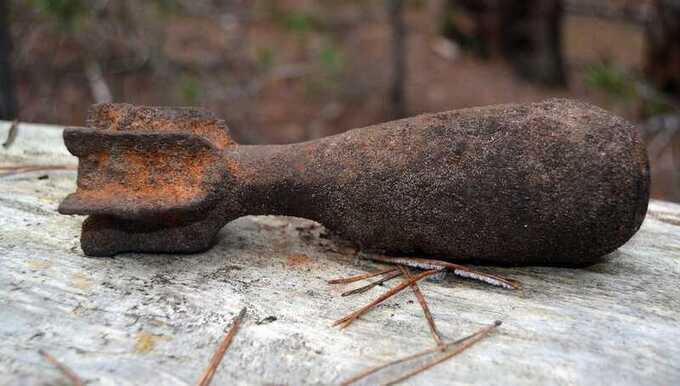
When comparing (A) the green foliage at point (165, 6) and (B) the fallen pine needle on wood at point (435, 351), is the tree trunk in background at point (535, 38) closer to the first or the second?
(A) the green foliage at point (165, 6)

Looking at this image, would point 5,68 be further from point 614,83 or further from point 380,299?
point 614,83

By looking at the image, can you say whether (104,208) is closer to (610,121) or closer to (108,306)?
(108,306)

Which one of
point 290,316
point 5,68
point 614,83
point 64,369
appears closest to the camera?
point 64,369

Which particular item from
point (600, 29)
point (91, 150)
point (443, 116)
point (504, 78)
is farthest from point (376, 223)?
point (600, 29)

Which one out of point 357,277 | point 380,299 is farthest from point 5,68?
→ point 380,299

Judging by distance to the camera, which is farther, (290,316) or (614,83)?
(614,83)
